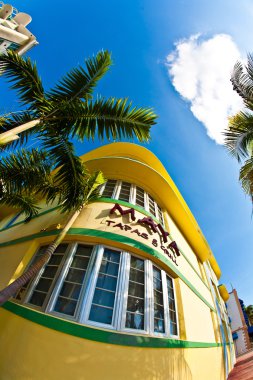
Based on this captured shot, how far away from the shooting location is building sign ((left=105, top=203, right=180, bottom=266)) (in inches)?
240

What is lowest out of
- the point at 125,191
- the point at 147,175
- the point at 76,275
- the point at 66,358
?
the point at 66,358

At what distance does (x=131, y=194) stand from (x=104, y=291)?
4.06 meters

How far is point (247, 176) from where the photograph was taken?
22.0 ft

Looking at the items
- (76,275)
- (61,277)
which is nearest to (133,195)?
(76,275)

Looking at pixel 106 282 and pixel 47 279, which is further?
pixel 47 279

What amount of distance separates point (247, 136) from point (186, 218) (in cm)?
470

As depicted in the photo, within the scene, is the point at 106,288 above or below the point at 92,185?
below

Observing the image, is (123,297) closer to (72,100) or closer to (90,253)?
(90,253)

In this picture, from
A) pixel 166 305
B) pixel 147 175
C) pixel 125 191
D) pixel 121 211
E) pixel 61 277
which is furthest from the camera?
pixel 147 175

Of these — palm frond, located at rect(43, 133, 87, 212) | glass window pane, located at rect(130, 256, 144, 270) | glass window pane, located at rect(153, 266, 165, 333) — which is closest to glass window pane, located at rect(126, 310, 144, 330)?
glass window pane, located at rect(153, 266, 165, 333)

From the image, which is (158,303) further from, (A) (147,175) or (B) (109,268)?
(A) (147,175)

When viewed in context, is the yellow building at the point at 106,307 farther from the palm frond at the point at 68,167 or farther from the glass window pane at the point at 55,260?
the palm frond at the point at 68,167

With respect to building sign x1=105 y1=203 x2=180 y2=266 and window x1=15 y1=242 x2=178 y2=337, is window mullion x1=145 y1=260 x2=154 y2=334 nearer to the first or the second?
window x1=15 y1=242 x2=178 y2=337

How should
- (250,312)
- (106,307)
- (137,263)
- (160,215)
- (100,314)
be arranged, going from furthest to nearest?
(250,312), (160,215), (137,263), (106,307), (100,314)
